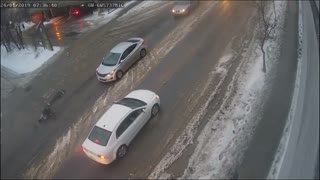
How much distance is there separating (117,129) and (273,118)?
24.7 ft

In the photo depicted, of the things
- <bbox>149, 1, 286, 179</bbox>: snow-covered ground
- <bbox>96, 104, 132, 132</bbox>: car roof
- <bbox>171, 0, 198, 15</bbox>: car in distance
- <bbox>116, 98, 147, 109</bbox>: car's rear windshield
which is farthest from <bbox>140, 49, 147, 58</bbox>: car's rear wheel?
<bbox>96, 104, 132, 132</bbox>: car roof

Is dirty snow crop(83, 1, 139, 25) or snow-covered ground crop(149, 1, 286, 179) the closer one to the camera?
snow-covered ground crop(149, 1, 286, 179)

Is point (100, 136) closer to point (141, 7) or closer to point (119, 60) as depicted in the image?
point (119, 60)

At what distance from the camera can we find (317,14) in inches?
1059

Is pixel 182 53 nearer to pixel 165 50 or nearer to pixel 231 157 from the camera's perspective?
pixel 165 50

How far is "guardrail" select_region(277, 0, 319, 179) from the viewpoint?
49.9ft

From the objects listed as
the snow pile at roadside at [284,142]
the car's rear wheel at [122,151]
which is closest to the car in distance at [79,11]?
the snow pile at roadside at [284,142]

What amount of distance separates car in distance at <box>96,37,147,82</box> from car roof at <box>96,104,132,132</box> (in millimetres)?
5012

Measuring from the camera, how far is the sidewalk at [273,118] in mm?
14617

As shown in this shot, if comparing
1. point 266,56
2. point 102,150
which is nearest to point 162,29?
point 266,56

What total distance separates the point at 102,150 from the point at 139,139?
2.19m

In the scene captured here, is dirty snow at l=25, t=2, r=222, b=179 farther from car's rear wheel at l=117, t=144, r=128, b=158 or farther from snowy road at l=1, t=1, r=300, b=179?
car's rear wheel at l=117, t=144, r=128, b=158

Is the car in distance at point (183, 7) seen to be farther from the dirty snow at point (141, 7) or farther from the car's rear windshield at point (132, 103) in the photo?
the car's rear windshield at point (132, 103)

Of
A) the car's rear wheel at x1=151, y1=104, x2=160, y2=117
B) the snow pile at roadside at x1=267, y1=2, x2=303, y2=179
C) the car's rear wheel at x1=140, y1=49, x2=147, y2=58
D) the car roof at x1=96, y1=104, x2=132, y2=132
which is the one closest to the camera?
the snow pile at roadside at x1=267, y1=2, x2=303, y2=179
